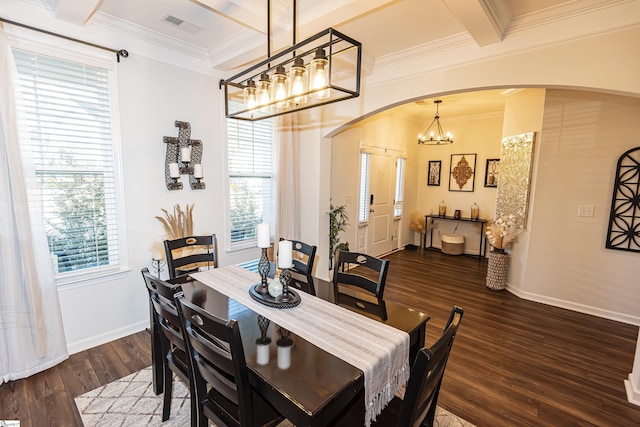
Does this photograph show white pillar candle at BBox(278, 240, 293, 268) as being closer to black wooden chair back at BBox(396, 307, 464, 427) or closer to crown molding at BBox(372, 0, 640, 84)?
black wooden chair back at BBox(396, 307, 464, 427)

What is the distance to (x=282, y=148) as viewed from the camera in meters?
3.79

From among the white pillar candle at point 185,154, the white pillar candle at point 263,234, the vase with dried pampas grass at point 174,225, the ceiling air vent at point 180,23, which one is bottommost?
the vase with dried pampas grass at point 174,225

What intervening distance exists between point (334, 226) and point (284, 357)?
3264mm

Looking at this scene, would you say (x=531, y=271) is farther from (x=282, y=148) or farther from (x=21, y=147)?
(x=21, y=147)

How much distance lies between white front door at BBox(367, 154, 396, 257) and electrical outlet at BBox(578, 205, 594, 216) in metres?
2.93

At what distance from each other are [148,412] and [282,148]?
292 cm

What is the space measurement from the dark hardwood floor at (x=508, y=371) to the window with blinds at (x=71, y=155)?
2.69 feet

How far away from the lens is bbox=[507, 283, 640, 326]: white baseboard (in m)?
3.29

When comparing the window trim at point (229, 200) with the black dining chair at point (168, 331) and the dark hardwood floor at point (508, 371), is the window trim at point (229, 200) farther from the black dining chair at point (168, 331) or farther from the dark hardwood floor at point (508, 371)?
the black dining chair at point (168, 331)

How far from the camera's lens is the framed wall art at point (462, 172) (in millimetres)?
6066

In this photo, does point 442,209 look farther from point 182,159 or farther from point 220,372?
point 220,372

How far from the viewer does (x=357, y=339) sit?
4.58ft

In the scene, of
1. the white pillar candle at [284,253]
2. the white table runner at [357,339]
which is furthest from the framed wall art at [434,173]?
the white pillar candle at [284,253]

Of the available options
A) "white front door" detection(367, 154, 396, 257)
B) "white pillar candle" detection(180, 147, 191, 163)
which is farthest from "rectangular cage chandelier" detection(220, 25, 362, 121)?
"white front door" detection(367, 154, 396, 257)
